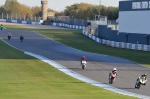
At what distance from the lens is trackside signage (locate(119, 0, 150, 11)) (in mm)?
68475

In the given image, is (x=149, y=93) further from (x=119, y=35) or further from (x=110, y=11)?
(x=110, y=11)

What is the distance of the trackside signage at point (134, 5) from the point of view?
68.5 m

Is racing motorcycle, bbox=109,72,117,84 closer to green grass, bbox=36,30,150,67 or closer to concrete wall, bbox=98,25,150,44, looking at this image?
green grass, bbox=36,30,150,67

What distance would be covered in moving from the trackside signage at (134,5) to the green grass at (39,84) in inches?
1080

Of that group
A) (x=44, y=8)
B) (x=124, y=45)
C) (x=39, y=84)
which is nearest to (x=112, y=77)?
(x=39, y=84)

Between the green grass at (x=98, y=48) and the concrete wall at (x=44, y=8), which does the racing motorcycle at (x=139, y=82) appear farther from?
the concrete wall at (x=44, y=8)

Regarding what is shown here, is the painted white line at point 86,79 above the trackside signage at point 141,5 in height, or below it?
below

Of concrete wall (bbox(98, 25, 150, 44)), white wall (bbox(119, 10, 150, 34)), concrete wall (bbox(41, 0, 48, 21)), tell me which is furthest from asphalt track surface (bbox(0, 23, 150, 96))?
concrete wall (bbox(41, 0, 48, 21))

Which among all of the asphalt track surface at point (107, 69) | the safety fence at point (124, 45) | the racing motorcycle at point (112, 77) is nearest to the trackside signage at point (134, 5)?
the safety fence at point (124, 45)

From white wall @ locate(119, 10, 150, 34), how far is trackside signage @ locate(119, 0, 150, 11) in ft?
1.84

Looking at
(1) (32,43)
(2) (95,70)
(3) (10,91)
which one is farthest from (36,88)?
(1) (32,43)

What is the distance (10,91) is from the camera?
25.6m

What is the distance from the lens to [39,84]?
30.1m

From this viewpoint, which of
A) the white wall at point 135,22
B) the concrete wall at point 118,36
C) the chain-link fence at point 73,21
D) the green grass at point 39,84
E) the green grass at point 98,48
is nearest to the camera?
the green grass at point 39,84
